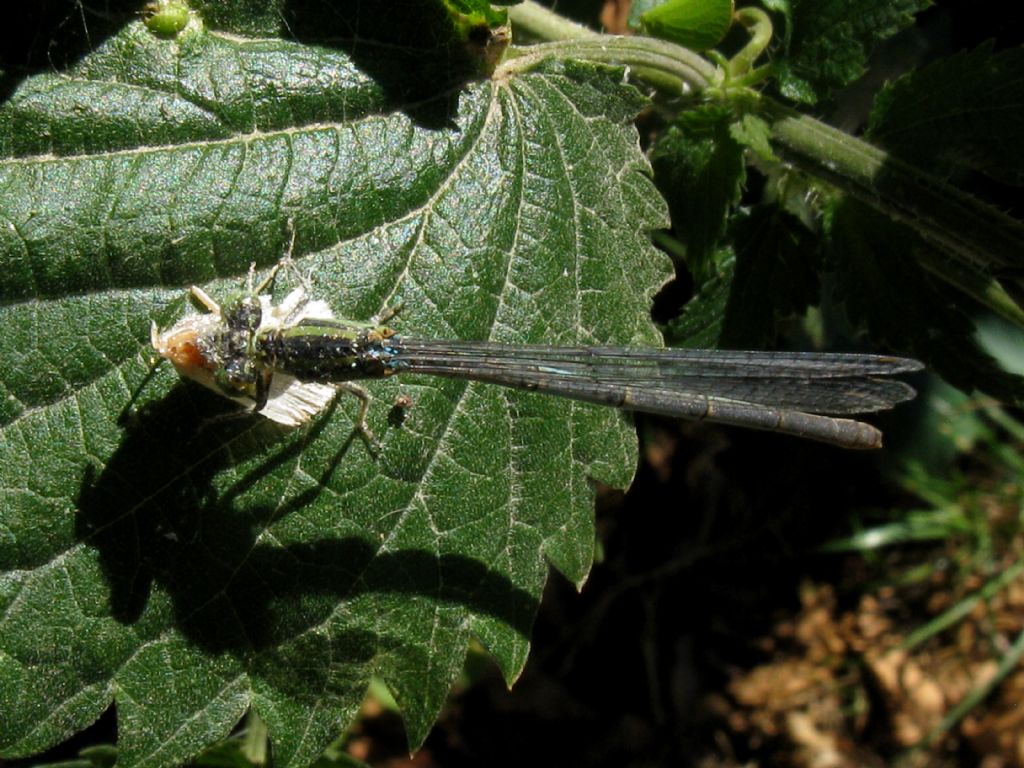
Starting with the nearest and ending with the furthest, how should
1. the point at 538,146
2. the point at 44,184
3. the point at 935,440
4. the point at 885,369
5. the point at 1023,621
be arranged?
1. the point at 44,184
2. the point at 538,146
3. the point at 885,369
4. the point at 935,440
5. the point at 1023,621

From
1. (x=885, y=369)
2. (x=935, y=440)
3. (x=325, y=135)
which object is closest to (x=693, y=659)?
(x=935, y=440)

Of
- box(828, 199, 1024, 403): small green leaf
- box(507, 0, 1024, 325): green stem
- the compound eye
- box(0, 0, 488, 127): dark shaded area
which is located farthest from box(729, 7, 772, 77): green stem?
the compound eye

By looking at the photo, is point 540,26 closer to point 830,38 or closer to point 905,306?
point 830,38

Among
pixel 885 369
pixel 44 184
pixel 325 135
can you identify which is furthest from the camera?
pixel 885 369

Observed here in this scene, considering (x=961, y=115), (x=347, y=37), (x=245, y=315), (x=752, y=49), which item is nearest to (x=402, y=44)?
(x=347, y=37)

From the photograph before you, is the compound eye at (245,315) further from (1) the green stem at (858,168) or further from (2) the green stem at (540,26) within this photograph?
(2) the green stem at (540,26)

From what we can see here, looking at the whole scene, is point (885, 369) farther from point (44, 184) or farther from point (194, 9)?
point (44, 184)

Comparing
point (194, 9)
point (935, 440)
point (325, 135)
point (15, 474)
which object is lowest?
point (935, 440)
